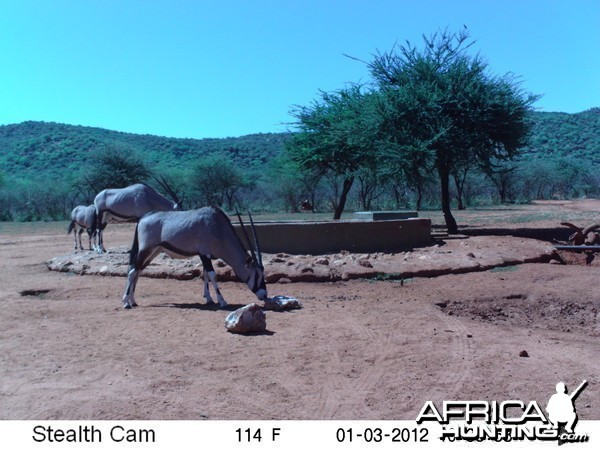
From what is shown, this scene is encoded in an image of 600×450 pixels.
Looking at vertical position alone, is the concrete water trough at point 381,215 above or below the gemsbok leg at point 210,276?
above

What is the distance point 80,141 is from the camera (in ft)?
241

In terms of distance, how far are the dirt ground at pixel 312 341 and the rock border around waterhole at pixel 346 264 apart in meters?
0.04

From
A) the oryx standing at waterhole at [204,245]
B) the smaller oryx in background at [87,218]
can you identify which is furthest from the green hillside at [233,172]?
the oryx standing at waterhole at [204,245]

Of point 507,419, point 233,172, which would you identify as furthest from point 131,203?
point 233,172

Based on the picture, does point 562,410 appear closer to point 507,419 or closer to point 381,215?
point 507,419

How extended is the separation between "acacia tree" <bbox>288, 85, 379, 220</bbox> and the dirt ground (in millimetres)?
9289

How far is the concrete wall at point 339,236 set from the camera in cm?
1458

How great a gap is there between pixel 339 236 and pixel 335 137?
30.8 ft

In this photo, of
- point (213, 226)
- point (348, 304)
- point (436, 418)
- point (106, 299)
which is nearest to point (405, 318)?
point (348, 304)

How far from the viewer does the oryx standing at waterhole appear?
9.82m

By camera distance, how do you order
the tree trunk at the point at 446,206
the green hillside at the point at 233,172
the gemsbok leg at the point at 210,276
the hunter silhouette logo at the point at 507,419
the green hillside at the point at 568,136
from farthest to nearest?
the green hillside at the point at 568,136
the green hillside at the point at 233,172
the tree trunk at the point at 446,206
the gemsbok leg at the point at 210,276
the hunter silhouette logo at the point at 507,419

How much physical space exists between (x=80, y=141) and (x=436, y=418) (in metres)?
73.3

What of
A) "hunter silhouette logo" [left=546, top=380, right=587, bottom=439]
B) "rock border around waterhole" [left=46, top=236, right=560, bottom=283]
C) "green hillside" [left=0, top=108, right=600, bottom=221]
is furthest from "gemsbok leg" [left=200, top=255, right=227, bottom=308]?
"green hillside" [left=0, top=108, right=600, bottom=221]

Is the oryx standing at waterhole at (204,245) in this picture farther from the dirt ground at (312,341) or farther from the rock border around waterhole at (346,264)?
the rock border around waterhole at (346,264)
